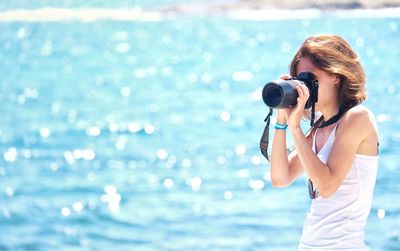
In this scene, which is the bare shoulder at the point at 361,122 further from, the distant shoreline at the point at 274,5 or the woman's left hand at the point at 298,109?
the distant shoreline at the point at 274,5

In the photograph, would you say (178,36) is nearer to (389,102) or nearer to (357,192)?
(389,102)

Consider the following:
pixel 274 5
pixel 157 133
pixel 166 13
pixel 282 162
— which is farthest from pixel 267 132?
pixel 166 13

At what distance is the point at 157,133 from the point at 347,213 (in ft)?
17.6

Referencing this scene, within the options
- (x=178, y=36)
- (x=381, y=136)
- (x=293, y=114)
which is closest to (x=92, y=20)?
(x=178, y=36)

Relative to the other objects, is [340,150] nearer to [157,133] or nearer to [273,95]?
[273,95]

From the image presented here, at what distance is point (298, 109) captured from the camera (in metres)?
1.36

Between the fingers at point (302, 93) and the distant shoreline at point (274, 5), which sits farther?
the distant shoreline at point (274, 5)

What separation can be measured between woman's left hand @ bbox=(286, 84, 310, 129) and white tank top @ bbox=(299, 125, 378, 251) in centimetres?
6

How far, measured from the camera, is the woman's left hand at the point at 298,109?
1337mm

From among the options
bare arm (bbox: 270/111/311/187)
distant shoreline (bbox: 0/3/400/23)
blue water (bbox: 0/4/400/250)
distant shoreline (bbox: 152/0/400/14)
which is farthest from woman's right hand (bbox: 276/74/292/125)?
distant shoreline (bbox: 0/3/400/23)

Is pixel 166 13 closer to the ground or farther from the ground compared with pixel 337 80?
farther from the ground

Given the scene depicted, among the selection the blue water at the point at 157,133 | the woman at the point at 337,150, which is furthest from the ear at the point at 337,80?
the blue water at the point at 157,133

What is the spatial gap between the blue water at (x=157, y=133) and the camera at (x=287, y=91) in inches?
107

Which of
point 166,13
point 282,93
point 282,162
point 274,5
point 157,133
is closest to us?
point 282,93
